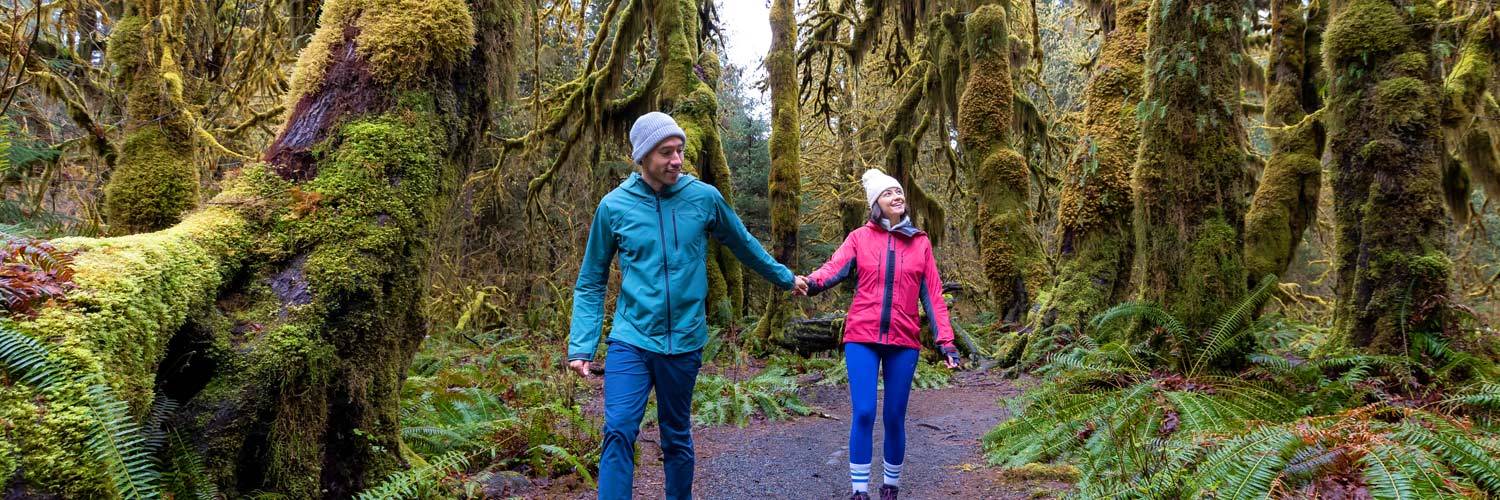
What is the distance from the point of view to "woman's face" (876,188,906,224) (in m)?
4.48

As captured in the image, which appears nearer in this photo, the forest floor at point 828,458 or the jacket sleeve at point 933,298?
the jacket sleeve at point 933,298

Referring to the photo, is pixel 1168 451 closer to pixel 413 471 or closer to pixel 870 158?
pixel 413 471

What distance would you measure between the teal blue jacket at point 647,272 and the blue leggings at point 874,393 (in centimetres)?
108

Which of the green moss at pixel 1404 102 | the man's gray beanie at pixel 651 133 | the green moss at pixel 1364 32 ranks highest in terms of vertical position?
the green moss at pixel 1364 32

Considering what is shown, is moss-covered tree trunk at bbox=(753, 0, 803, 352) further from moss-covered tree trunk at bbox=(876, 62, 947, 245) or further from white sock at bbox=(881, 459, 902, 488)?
white sock at bbox=(881, 459, 902, 488)

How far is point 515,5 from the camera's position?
4230mm

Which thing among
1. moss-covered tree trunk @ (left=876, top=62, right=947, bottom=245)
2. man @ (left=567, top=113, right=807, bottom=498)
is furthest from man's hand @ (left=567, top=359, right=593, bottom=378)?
moss-covered tree trunk @ (left=876, top=62, right=947, bottom=245)

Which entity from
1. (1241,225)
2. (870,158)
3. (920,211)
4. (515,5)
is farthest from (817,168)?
(515,5)

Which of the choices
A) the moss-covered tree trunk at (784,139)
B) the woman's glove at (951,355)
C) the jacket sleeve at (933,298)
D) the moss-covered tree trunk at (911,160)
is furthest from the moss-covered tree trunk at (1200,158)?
the moss-covered tree trunk at (911,160)

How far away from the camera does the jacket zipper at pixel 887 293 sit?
14.2 ft

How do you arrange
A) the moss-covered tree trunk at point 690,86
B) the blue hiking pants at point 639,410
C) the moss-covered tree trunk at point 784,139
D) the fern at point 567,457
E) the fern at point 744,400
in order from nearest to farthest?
the blue hiking pants at point 639,410
the fern at point 567,457
the fern at point 744,400
the moss-covered tree trunk at point 690,86
the moss-covered tree trunk at point 784,139

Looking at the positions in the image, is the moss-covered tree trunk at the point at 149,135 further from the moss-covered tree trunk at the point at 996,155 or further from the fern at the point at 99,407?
the moss-covered tree trunk at the point at 996,155

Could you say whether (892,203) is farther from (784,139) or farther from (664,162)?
(784,139)

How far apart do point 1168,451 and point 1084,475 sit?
497mm
